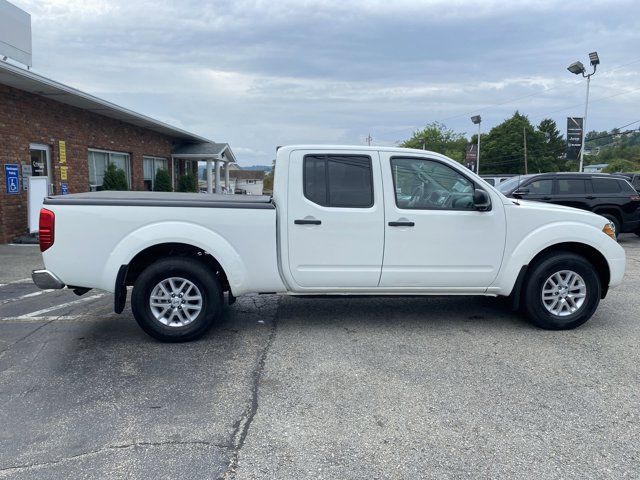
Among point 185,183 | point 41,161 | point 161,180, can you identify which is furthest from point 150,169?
point 41,161

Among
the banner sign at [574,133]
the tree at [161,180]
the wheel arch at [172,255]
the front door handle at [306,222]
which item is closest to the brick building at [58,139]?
the tree at [161,180]

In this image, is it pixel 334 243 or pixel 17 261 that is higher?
pixel 334 243

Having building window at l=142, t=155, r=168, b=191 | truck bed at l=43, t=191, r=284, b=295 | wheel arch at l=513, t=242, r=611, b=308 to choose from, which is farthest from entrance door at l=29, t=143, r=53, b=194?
wheel arch at l=513, t=242, r=611, b=308

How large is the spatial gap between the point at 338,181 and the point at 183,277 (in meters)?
1.80

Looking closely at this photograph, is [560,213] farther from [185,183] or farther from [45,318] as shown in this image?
[185,183]

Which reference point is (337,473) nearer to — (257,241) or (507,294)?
(257,241)

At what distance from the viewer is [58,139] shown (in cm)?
1362

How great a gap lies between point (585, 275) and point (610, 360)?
1102mm

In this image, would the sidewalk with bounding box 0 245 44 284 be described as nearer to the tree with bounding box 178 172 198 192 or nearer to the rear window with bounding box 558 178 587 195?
the rear window with bounding box 558 178 587 195

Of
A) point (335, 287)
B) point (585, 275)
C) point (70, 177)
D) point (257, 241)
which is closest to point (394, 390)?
point (335, 287)

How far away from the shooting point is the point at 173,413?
3.57 m

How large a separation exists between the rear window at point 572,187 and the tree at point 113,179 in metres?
13.0

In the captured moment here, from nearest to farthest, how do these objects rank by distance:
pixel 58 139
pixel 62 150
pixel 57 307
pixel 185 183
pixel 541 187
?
pixel 57 307
pixel 541 187
pixel 58 139
pixel 62 150
pixel 185 183

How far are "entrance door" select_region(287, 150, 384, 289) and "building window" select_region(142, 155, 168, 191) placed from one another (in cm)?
1643
